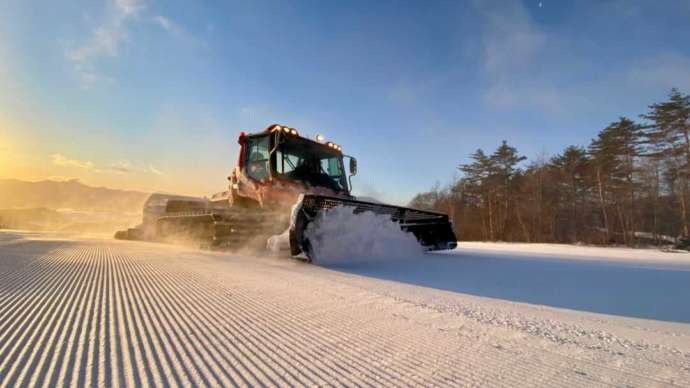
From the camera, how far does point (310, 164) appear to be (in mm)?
6449

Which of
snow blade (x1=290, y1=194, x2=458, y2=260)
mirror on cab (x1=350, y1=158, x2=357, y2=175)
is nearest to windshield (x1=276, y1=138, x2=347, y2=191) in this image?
mirror on cab (x1=350, y1=158, x2=357, y2=175)

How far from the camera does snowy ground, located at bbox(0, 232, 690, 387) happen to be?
3.63 ft

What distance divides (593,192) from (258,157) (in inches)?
1128

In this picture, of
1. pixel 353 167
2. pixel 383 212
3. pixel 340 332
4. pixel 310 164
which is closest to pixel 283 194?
pixel 310 164

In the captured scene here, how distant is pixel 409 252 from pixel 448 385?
13.9ft

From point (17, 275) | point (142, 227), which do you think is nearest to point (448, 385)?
point (17, 275)

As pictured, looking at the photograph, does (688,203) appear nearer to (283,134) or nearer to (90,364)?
(283,134)

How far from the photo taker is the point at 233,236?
228 inches

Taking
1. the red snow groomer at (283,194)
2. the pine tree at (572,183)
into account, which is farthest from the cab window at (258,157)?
the pine tree at (572,183)

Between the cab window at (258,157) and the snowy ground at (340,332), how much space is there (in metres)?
3.29

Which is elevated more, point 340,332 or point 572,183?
point 572,183

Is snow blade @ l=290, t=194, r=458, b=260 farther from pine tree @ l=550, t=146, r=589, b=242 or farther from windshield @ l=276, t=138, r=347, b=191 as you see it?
pine tree @ l=550, t=146, r=589, b=242

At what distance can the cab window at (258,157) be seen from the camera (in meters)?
6.03

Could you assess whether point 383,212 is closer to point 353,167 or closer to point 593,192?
point 353,167
